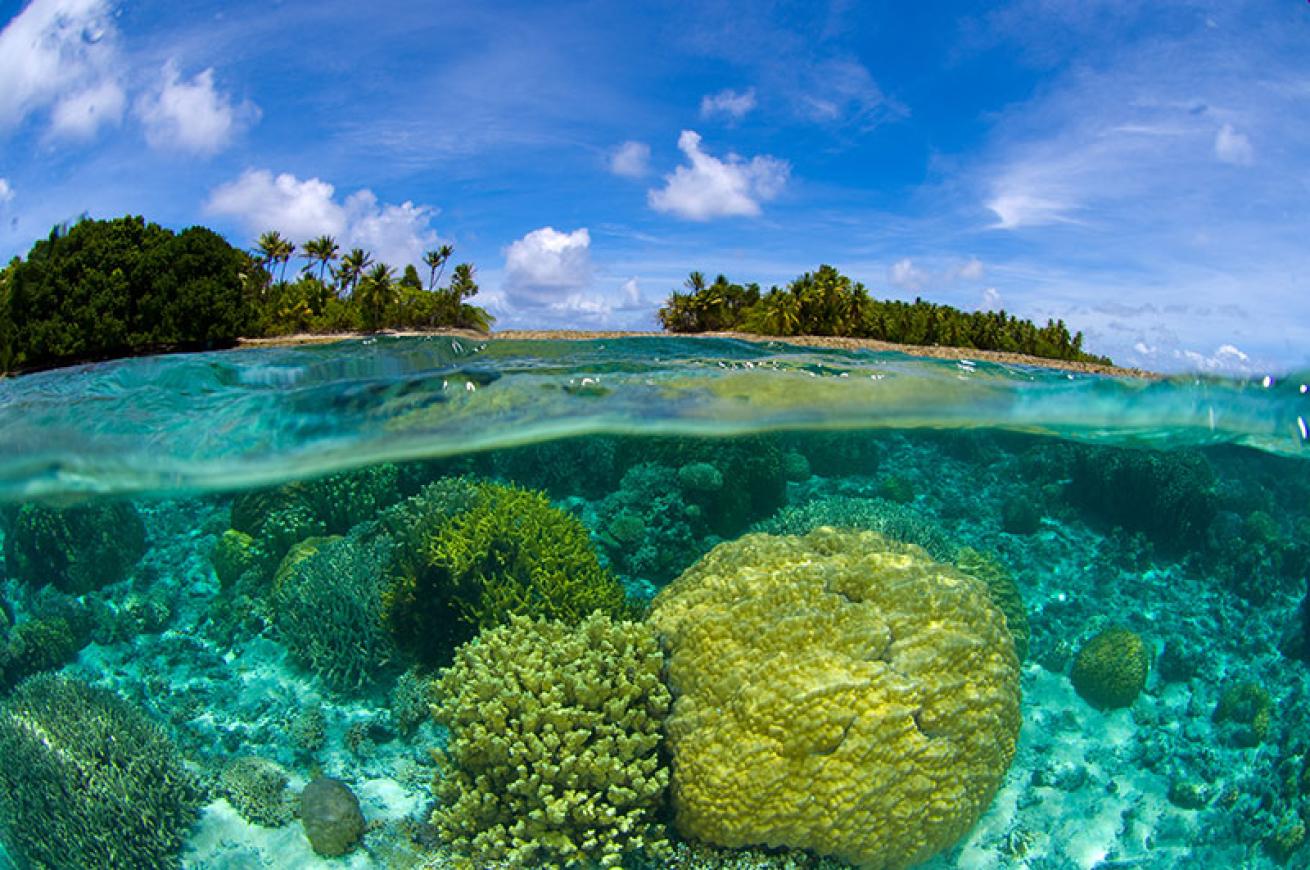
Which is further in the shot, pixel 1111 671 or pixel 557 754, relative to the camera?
pixel 1111 671

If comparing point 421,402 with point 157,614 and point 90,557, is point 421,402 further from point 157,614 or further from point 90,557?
point 90,557

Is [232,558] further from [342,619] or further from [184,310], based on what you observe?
[184,310]

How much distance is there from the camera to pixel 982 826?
7.03 meters

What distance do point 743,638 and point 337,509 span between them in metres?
6.87

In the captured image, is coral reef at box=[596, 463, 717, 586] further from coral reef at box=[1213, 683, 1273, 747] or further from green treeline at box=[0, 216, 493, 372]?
green treeline at box=[0, 216, 493, 372]

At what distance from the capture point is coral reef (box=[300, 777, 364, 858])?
670 centimetres

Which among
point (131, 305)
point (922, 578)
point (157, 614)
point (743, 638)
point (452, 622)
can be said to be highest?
point (131, 305)

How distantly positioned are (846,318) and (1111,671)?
2062 centimetres

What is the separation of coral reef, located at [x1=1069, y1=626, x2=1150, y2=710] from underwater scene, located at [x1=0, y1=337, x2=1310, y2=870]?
4 cm

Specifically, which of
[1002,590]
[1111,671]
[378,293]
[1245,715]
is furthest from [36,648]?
[378,293]

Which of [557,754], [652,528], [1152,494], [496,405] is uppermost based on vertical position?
[496,405]

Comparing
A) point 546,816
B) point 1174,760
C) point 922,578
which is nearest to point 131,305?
point 546,816

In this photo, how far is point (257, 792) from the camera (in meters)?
7.14

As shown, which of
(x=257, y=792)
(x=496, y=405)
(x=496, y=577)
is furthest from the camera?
(x=496, y=405)
